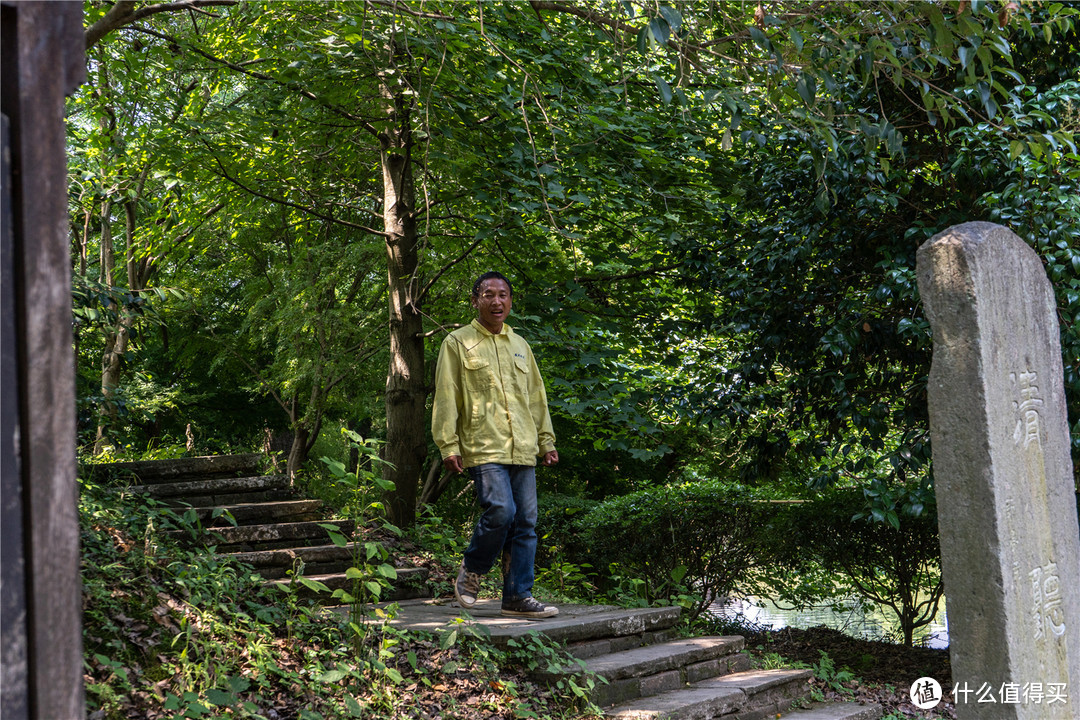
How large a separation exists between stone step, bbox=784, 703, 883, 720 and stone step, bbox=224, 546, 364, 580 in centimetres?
327

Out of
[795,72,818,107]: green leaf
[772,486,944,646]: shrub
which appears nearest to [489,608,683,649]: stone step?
[772,486,944,646]: shrub

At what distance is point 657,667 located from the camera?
5.30m

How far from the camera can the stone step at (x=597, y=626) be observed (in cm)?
507

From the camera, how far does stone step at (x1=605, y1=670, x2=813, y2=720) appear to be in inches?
188

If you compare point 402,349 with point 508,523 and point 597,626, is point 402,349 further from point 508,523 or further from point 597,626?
point 597,626

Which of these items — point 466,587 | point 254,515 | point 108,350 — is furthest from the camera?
point 108,350

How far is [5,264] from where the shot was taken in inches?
64.1

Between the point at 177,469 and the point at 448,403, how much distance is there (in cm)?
316

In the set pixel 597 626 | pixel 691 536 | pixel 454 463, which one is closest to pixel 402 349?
pixel 454 463

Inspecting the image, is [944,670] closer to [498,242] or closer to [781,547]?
[781,547]

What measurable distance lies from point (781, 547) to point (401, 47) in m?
5.88

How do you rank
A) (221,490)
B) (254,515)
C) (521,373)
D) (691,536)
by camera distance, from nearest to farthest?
(521,373), (254,515), (221,490), (691,536)

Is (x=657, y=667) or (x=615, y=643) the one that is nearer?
(x=657, y=667)

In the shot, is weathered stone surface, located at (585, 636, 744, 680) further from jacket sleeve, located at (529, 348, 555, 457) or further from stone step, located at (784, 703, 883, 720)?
jacket sleeve, located at (529, 348, 555, 457)
